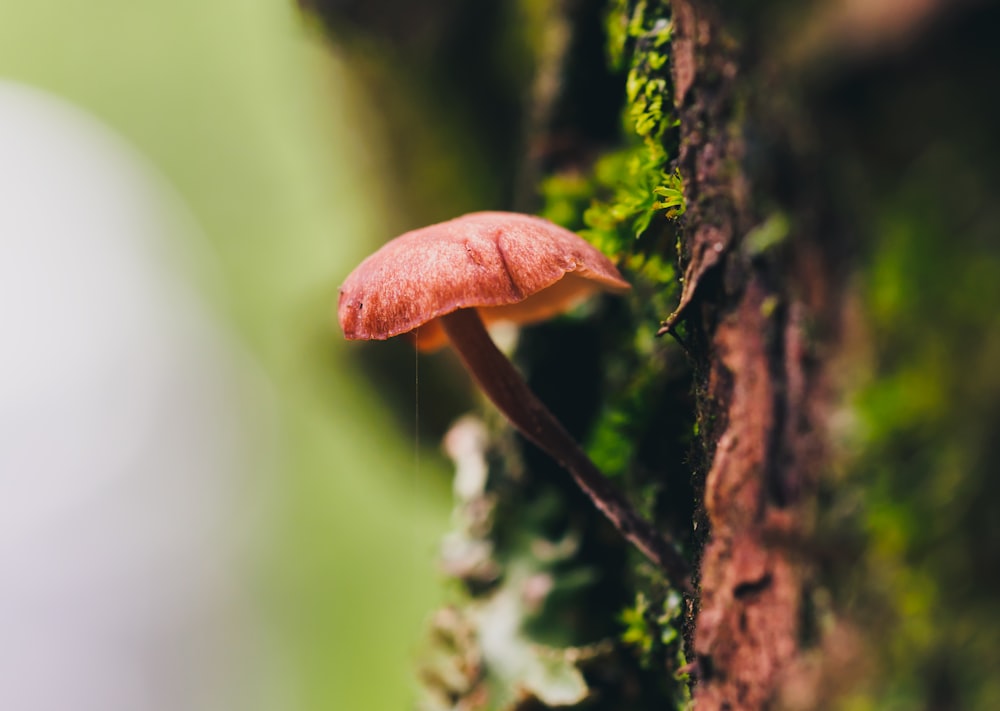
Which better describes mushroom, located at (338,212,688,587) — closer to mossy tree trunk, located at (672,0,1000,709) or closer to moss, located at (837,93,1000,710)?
mossy tree trunk, located at (672,0,1000,709)

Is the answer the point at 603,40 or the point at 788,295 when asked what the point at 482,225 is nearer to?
the point at 788,295

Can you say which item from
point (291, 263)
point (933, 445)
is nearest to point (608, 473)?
point (933, 445)

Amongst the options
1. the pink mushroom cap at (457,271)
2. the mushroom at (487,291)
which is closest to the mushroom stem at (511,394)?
the mushroom at (487,291)

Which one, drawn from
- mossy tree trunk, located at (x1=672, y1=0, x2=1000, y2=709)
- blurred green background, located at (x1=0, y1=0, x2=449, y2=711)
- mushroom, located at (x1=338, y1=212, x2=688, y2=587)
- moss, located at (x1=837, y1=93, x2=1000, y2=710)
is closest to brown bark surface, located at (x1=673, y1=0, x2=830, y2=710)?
mossy tree trunk, located at (x1=672, y1=0, x2=1000, y2=709)

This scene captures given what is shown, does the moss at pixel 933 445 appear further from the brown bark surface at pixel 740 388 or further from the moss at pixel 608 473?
the moss at pixel 608 473

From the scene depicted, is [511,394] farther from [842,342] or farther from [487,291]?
[842,342]

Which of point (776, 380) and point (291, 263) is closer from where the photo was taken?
point (776, 380)
